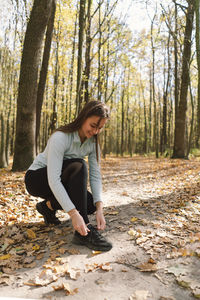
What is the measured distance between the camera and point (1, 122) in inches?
464

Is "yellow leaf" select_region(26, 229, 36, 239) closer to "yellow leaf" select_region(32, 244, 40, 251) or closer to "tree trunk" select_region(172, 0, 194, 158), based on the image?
"yellow leaf" select_region(32, 244, 40, 251)

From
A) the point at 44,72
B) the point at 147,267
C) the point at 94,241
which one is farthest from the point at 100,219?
the point at 44,72

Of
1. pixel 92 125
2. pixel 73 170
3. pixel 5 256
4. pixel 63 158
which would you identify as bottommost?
pixel 5 256

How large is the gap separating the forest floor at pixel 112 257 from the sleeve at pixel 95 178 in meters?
0.51

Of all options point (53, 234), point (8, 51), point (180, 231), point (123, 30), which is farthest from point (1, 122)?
point (180, 231)

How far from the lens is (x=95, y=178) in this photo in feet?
8.80

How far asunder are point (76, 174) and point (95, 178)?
13.6 inches

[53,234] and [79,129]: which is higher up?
[79,129]

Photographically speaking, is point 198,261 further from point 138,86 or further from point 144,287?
point 138,86

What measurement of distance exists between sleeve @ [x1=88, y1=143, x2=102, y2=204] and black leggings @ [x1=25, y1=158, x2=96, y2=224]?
116mm

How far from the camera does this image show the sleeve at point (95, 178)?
255 centimetres

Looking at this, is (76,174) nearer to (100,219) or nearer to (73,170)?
(73,170)

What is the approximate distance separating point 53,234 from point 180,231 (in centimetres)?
147

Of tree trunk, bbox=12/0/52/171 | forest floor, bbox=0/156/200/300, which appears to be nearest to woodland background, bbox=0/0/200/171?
tree trunk, bbox=12/0/52/171
